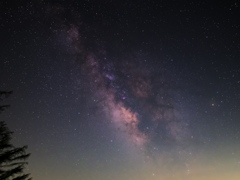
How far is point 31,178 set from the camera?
8289mm

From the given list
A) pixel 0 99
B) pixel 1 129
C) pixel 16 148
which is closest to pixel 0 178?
pixel 16 148

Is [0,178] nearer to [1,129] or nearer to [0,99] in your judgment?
[1,129]

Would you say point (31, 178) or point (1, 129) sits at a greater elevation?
point (1, 129)

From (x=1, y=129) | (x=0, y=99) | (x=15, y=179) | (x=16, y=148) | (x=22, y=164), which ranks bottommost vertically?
(x=15, y=179)

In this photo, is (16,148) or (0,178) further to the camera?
(16,148)

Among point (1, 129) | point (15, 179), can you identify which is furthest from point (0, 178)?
point (1, 129)

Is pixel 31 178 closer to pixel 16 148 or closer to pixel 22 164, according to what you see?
pixel 22 164

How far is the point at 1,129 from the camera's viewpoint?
809 centimetres

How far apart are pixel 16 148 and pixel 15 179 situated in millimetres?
1076

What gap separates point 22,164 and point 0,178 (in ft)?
2.73

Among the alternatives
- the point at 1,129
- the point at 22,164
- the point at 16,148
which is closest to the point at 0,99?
the point at 1,129

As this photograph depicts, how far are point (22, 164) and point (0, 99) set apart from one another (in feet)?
8.33

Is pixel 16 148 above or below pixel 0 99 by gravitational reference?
below

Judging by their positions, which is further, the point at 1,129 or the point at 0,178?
the point at 1,129
